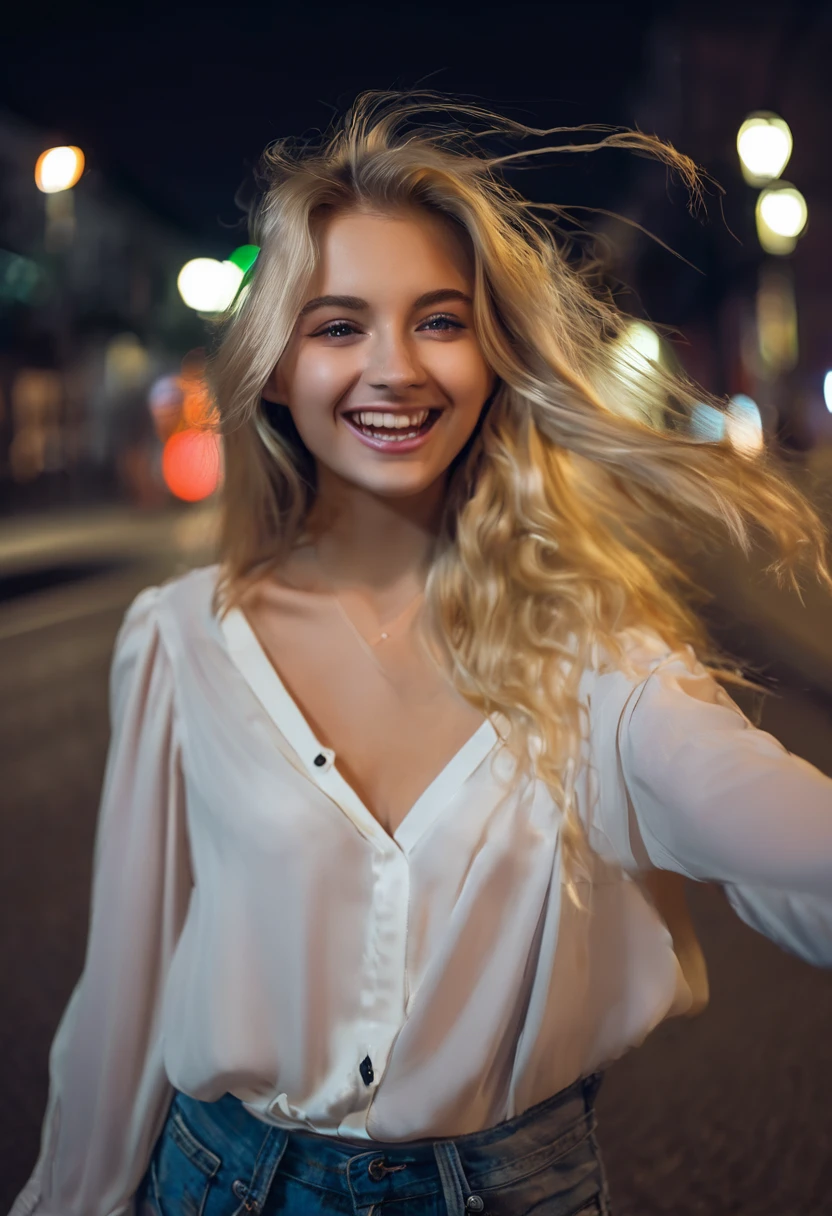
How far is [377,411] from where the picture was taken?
4.58 feet

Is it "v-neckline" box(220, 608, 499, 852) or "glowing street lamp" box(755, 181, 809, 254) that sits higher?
"glowing street lamp" box(755, 181, 809, 254)

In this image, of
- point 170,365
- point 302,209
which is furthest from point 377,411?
point 170,365

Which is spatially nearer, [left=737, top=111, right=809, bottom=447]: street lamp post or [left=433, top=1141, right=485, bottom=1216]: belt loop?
[left=433, top=1141, right=485, bottom=1216]: belt loop

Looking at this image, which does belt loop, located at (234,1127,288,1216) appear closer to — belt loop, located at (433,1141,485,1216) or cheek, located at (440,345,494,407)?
belt loop, located at (433,1141,485,1216)

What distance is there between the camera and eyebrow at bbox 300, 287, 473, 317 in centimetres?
138

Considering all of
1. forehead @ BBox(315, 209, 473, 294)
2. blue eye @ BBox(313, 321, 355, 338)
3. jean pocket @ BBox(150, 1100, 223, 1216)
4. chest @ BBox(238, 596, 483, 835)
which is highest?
forehead @ BBox(315, 209, 473, 294)

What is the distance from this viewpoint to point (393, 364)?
1.35 m

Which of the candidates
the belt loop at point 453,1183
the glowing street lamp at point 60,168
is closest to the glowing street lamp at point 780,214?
the glowing street lamp at point 60,168

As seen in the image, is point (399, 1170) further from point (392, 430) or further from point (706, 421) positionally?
point (706, 421)

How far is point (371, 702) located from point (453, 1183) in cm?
62

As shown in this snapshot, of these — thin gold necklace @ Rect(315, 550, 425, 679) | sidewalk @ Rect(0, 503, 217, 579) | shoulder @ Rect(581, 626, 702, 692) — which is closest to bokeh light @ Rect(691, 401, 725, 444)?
shoulder @ Rect(581, 626, 702, 692)

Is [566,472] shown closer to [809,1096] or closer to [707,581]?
[707,581]

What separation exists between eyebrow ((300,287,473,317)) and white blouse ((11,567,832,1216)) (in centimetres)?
49

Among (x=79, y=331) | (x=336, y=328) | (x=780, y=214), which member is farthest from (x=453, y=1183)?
(x=79, y=331)
